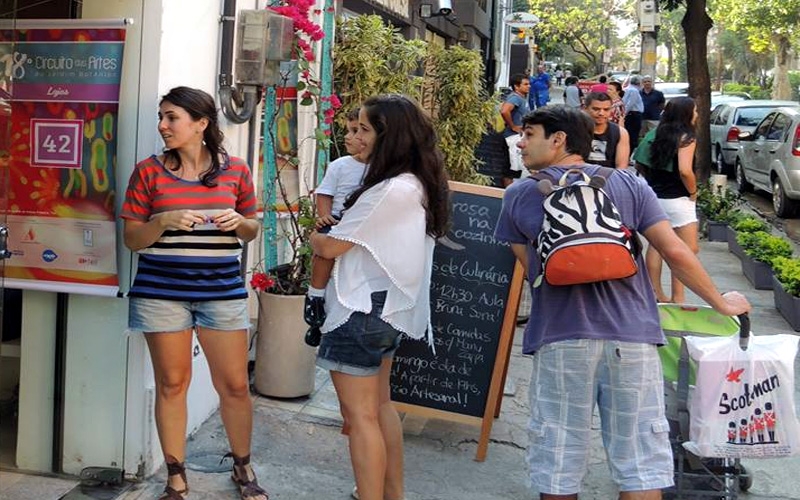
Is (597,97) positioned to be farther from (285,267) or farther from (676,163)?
(285,267)

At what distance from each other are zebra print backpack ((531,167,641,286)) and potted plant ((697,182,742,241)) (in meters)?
9.39

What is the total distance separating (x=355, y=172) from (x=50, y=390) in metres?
1.66

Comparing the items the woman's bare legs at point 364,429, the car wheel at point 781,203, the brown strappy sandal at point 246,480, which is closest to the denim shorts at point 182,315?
the woman's bare legs at point 364,429

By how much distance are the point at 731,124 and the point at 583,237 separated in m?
16.8

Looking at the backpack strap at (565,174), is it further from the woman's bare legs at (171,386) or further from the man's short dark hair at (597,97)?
the man's short dark hair at (597,97)

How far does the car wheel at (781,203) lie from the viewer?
14.2 m

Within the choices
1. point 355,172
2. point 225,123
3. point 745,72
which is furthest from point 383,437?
point 745,72

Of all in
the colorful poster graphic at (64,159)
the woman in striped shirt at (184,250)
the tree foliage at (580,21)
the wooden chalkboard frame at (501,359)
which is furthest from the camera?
the tree foliage at (580,21)

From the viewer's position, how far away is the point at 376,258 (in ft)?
11.7

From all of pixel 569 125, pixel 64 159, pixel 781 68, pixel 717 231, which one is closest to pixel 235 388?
pixel 64 159

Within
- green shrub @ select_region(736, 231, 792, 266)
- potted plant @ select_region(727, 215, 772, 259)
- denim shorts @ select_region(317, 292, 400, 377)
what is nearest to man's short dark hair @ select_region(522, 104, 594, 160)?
denim shorts @ select_region(317, 292, 400, 377)

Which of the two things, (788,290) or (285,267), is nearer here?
→ (285,267)

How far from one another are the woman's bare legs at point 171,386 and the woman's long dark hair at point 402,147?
881 mm

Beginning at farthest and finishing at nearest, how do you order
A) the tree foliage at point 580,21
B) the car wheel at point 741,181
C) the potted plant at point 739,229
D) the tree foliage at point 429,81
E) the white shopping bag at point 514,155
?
the tree foliage at point 580,21
the car wheel at point 741,181
the potted plant at point 739,229
the white shopping bag at point 514,155
the tree foliage at point 429,81
